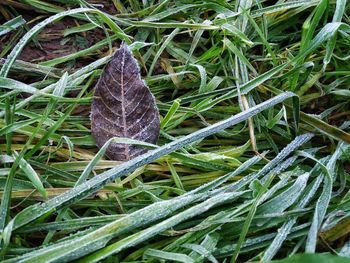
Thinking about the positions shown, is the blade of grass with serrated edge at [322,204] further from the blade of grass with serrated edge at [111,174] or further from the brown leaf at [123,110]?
the brown leaf at [123,110]

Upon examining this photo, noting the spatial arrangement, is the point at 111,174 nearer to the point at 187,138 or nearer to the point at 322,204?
the point at 187,138

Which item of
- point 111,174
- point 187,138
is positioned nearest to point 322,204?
point 187,138

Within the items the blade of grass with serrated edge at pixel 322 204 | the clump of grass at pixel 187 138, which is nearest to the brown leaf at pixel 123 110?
the clump of grass at pixel 187 138

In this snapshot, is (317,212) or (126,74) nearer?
(317,212)

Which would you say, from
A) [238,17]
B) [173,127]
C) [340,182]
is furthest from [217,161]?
[238,17]

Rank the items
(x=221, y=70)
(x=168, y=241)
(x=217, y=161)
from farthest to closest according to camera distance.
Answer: (x=221, y=70) → (x=217, y=161) → (x=168, y=241)

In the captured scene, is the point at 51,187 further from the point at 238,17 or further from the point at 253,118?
the point at 238,17

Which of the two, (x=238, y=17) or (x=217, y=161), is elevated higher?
(x=238, y=17)

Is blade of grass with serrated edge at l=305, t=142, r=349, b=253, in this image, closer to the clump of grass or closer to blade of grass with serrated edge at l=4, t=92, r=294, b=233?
the clump of grass
